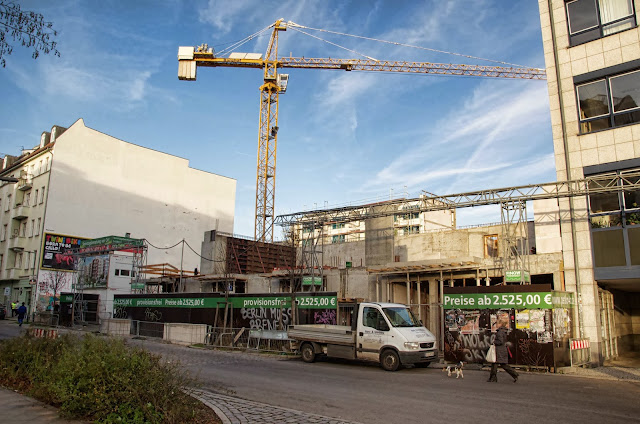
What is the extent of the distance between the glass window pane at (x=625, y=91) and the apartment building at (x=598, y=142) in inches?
1.3

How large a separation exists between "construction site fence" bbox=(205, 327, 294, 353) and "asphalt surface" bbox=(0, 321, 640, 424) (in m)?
4.83

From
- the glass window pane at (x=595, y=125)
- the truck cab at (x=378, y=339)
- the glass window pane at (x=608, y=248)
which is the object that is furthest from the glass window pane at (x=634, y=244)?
the truck cab at (x=378, y=339)

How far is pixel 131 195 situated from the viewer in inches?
2217

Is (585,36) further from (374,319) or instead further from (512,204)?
(374,319)

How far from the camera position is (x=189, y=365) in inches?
626

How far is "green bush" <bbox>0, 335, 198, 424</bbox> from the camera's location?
22.6ft

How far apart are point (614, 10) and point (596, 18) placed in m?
0.71

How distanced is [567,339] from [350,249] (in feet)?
72.3

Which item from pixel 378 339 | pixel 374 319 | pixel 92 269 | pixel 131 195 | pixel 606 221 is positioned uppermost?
pixel 131 195

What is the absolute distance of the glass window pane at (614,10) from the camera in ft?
64.7

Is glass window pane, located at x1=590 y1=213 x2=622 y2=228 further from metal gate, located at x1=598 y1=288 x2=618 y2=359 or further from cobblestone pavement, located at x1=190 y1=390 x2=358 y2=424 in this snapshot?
cobblestone pavement, located at x1=190 y1=390 x2=358 y2=424

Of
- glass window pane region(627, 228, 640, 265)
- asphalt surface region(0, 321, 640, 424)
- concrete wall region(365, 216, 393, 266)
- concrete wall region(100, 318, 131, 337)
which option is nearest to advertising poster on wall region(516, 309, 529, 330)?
asphalt surface region(0, 321, 640, 424)

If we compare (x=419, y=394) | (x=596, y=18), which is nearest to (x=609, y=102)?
(x=596, y=18)

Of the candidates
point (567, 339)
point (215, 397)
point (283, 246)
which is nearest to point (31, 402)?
point (215, 397)
